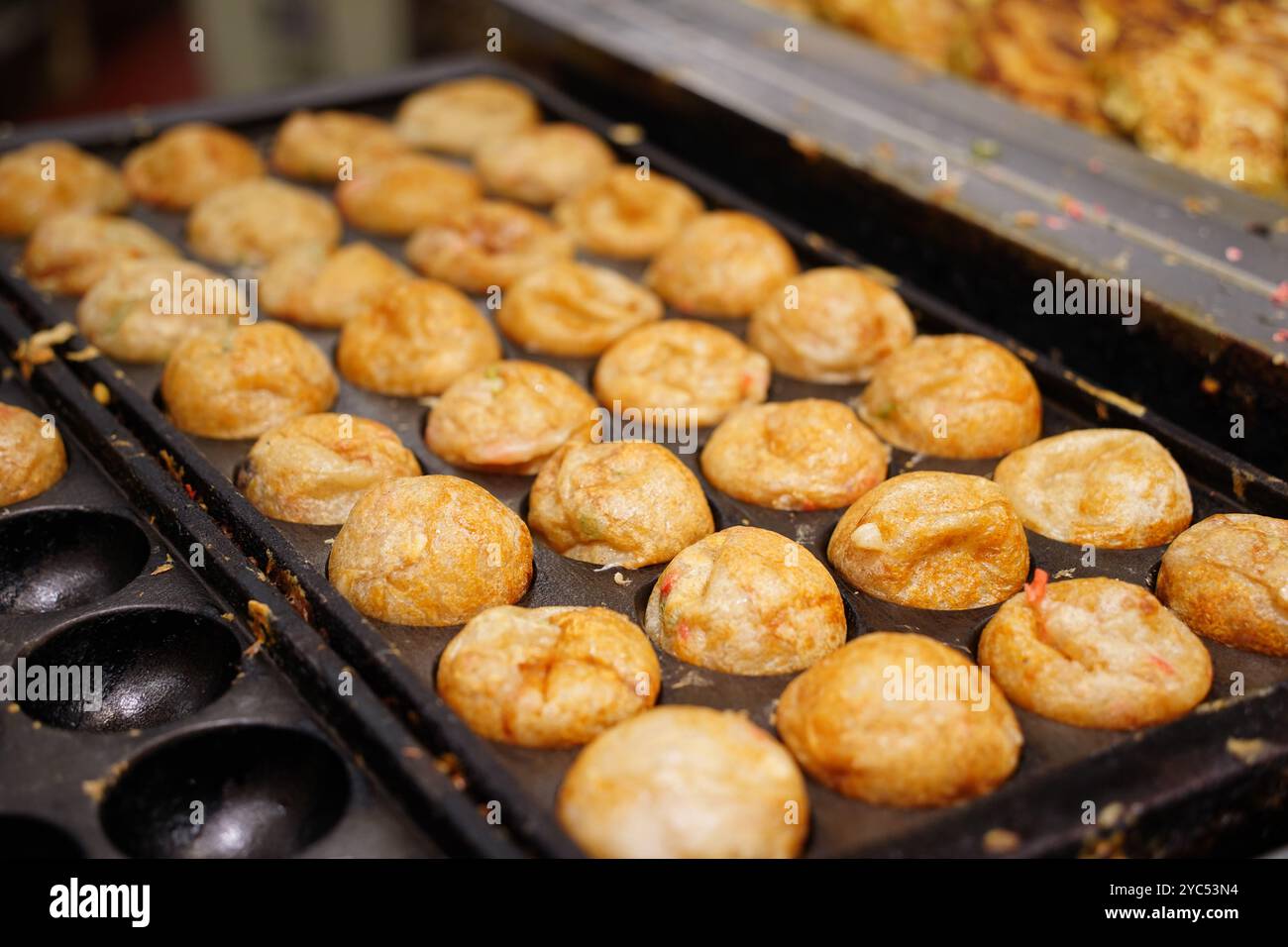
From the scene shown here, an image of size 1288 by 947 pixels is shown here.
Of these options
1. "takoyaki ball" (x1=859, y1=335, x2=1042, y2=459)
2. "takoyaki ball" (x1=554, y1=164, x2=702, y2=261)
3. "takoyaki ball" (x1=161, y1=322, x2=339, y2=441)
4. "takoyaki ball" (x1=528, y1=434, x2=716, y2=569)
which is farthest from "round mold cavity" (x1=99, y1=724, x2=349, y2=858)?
"takoyaki ball" (x1=554, y1=164, x2=702, y2=261)

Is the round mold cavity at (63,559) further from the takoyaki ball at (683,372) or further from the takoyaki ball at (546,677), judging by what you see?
the takoyaki ball at (683,372)

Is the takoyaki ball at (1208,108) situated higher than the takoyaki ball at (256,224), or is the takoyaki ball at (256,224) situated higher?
the takoyaki ball at (1208,108)

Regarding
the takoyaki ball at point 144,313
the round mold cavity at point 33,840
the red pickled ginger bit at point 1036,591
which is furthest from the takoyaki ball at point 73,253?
the red pickled ginger bit at point 1036,591

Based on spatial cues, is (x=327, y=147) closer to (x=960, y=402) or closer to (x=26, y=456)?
(x=26, y=456)

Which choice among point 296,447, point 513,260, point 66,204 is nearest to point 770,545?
point 296,447

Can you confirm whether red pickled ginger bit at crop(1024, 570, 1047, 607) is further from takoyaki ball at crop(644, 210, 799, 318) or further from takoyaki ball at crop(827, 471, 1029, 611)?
takoyaki ball at crop(644, 210, 799, 318)

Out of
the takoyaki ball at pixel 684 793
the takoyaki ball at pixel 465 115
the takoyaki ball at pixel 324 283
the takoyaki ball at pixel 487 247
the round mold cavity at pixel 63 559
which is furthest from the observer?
the takoyaki ball at pixel 465 115

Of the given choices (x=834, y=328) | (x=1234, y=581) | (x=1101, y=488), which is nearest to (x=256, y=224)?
(x=834, y=328)
